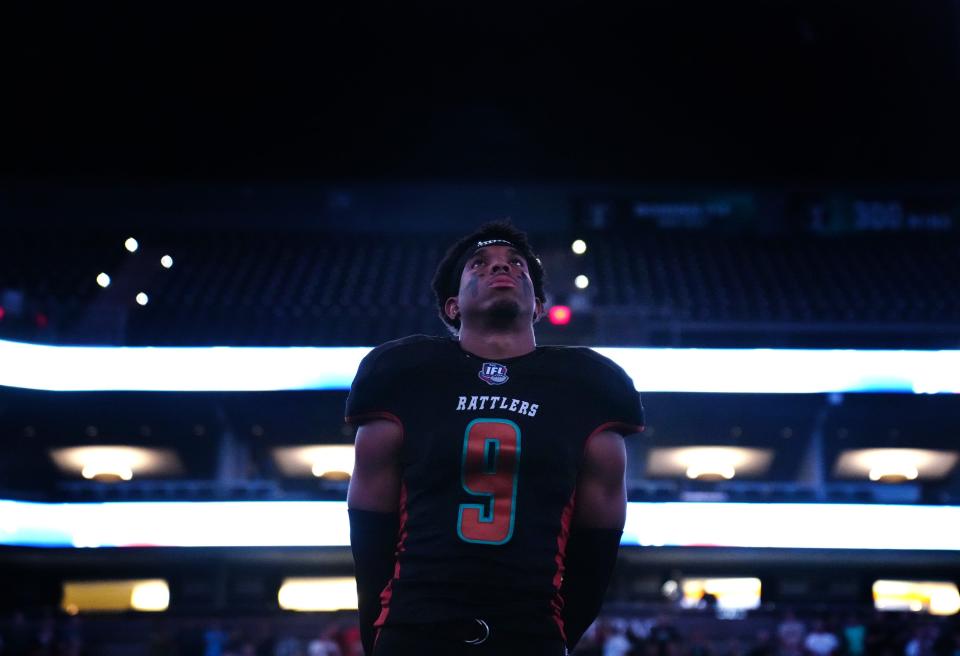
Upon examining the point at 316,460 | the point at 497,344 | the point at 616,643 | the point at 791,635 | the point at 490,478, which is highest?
the point at 316,460

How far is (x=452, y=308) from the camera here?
2.85m

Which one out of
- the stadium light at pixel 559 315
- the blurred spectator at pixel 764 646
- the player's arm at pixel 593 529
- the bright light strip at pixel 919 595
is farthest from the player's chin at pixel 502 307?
the bright light strip at pixel 919 595

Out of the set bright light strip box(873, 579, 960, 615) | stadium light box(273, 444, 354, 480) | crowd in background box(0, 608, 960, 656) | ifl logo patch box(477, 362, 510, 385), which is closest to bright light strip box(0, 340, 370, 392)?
stadium light box(273, 444, 354, 480)

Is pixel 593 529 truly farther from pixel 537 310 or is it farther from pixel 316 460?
pixel 316 460

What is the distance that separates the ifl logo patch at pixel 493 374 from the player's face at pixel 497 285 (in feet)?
0.43

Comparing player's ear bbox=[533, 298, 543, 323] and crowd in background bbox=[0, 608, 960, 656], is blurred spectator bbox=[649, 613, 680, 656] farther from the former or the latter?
player's ear bbox=[533, 298, 543, 323]

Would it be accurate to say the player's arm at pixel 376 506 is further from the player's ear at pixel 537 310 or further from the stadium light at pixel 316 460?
the stadium light at pixel 316 460

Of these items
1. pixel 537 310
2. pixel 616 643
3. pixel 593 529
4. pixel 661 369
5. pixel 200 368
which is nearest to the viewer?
pixel 593 529

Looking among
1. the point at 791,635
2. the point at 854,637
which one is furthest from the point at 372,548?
the point at 854,637

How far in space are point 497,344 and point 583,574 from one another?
0.53 meters

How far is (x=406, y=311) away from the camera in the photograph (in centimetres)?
2548

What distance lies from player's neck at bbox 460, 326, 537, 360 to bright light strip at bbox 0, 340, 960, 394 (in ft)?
66.8

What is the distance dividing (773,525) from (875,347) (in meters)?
4.54

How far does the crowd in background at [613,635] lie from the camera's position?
1445 cm
